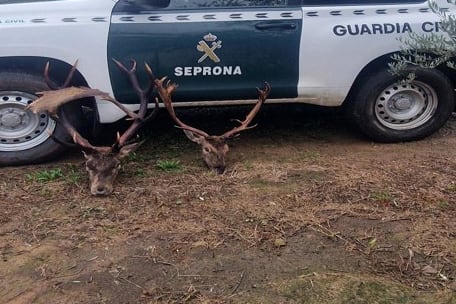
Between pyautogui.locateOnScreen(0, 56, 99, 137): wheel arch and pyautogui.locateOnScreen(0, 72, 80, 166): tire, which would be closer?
pyautogui.locateOnScreen(0, 56, 99, 137): wheel arch

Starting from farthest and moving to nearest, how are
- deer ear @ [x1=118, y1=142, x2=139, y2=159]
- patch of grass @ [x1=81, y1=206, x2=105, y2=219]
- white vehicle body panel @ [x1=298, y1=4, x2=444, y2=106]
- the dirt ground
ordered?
white vehicle body panel @ [x1=298, y1=4, x2=444, y2=106], deer ear @ [x1=118, y1=142, x2=139, y2=159], patch of grass @ [x1=81, y1=206, x2=105, y2=219], the dirt ground

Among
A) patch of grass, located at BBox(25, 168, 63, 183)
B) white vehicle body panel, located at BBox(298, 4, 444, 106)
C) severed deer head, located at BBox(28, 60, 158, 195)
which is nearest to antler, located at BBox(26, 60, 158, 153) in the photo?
severed deer head, located at BBox(28, 60, 158, 195)

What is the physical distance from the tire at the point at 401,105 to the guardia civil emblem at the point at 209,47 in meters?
1.39

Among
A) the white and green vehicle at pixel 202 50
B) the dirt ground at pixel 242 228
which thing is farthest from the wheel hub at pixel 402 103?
the dirt ground at pixel 242 228

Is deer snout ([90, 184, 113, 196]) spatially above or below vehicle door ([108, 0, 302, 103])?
below

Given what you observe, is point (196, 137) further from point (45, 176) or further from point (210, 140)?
point (45, 176)

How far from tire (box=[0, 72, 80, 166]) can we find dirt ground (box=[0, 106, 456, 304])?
0.13m

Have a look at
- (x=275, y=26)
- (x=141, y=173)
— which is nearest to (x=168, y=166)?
(x=141, y=173)

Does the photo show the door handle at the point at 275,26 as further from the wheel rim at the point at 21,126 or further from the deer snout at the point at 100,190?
the wheel rim at the point at 21,126

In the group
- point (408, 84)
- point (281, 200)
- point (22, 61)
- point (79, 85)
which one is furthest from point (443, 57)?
point (22, 61)

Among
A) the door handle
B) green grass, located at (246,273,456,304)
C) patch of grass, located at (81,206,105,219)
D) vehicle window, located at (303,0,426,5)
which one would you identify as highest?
vehicle window, located at (303,0,426,5)

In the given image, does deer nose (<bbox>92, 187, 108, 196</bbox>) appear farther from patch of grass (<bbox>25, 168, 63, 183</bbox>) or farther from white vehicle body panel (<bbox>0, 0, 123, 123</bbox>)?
white vehicle body panel (<bbox>0, 0, 123, 123</bbox>)

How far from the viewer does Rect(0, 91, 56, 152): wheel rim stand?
5.07 m

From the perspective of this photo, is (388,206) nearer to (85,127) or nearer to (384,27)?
(384,27)
